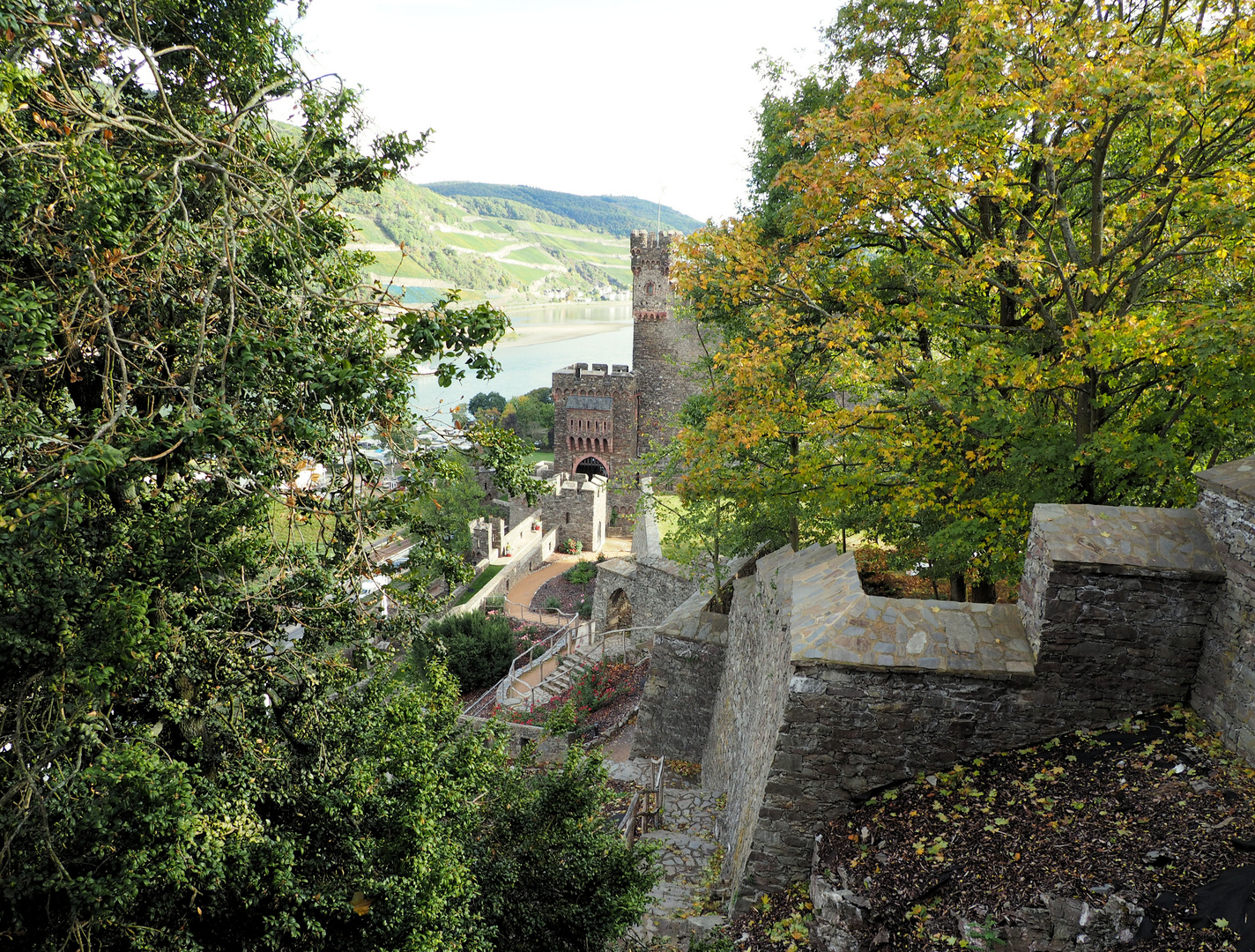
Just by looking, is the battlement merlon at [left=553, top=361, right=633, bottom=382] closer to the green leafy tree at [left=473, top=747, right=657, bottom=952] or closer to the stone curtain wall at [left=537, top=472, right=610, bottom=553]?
→ the stone curtain wall at [left=537, top=472, right=610, bottom=553]

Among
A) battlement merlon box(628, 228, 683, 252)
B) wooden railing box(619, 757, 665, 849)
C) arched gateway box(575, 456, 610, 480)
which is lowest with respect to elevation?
arched gateway box(575, 456, 610, 480)

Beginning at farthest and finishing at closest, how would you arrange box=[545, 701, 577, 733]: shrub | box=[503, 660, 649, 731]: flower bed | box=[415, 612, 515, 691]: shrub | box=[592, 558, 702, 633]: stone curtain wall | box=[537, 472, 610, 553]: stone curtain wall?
box=[537, 472, 610, 553]: stone curtain wall
box=[415, 612, 515, 691]: shrub
box=[592, 558, 702, 633]: stone curtain wall
box=[503, 660, 649, 731]: flower bed
box=[545, 701, 577, 733]: shrub

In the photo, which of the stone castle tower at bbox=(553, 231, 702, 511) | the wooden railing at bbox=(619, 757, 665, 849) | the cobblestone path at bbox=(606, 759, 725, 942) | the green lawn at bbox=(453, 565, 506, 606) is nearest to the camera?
the cobblestone path at bbox=(606, 759, 725, 942)

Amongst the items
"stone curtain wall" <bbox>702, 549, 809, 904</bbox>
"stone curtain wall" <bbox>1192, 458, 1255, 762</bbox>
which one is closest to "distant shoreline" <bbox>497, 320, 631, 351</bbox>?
"stone curtain wall" <bbox>702, 549, 809, 904</bbox>

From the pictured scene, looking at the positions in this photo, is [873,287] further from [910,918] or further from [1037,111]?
[910,918]

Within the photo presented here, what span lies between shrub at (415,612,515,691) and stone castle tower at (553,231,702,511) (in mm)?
10405

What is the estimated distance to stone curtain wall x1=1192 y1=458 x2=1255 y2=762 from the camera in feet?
16.4

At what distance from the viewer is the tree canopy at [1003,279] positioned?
19.9ft

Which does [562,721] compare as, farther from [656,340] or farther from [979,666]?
[656,340]

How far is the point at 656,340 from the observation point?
3247 cm

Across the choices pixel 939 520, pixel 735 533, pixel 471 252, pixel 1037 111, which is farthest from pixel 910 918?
pixel 471 252

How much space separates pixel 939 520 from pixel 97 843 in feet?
26.9

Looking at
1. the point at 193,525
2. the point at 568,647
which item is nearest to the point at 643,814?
the point at 193,525

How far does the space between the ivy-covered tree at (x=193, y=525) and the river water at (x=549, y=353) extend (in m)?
50.2
